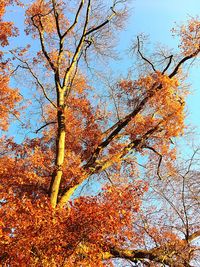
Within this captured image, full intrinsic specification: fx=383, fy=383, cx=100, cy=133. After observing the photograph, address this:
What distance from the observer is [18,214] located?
1119cm

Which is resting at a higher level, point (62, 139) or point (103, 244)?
point (62, 139)

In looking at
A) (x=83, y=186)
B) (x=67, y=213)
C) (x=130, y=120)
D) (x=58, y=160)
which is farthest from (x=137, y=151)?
(x=67, y=213)

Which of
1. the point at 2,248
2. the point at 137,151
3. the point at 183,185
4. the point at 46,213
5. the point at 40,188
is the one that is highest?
the point at 137,151

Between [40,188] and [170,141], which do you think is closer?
[40,188]

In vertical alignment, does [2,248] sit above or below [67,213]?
below

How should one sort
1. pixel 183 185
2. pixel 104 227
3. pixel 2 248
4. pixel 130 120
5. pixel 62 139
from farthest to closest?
1. pixel 130 120
2. pixel 62 139
3. pixel 183 185
4. pixel 104 227
5. pixel 2 248

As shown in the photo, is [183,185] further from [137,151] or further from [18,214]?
[18,214]

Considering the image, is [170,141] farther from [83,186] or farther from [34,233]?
[34,233]

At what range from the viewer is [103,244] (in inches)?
450

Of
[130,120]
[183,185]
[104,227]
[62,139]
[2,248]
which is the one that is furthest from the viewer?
[130,120]

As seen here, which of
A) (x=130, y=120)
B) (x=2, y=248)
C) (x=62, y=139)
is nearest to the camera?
(x=2, y=248)

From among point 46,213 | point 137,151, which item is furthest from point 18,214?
point 137,151

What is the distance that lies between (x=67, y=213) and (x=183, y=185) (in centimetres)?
497

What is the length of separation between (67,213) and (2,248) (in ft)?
7.22
